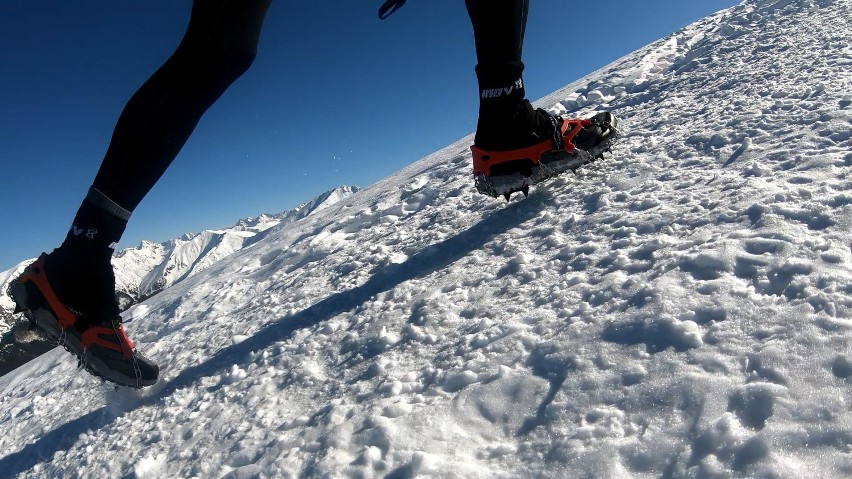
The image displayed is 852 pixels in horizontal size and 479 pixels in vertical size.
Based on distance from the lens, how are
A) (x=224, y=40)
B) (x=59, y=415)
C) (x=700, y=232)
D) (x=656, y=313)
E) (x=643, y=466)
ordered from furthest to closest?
(x=59, y=415), (x=224, y=40), (x=700, y=232), (x=656, y=313), (x=643, y=466)

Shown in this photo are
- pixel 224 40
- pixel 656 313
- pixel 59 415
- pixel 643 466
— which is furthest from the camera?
pixel 59 415

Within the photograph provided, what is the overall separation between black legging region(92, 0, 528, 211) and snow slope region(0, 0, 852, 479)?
2.90ft

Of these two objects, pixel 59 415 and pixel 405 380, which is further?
pixel 59 415

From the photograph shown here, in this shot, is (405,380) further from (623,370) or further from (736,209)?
(736,209)

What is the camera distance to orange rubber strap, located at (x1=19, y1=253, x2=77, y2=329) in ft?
6.50

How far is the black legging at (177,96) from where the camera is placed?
191 cm

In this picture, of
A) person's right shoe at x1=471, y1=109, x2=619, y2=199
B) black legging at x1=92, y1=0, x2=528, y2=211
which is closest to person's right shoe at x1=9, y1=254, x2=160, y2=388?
black legging at x1=92, y1=0, x2=528, y2=211

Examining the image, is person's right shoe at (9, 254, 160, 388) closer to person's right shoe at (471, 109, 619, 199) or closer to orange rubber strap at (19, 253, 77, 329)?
orange rubber strap at (19, 253, 77, 329)

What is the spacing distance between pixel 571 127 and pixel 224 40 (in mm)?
1717

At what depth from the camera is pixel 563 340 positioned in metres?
1.37

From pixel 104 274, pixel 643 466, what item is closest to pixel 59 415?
pixel 104 274

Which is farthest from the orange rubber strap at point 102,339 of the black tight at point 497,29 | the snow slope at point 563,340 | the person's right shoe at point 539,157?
the black tight at point 497,29

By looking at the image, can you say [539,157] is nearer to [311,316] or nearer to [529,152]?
[529,152]

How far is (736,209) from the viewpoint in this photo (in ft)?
5.60
